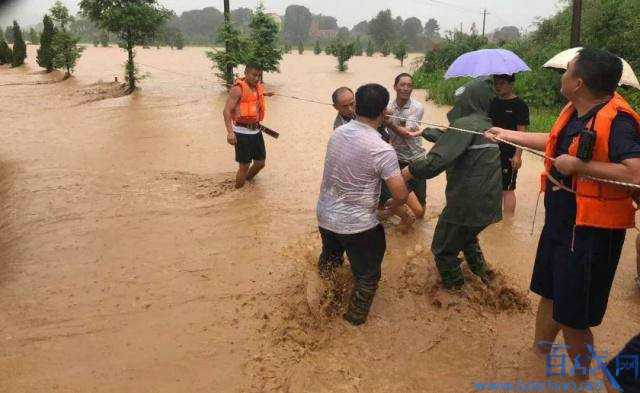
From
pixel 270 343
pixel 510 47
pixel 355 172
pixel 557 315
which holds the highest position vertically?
pixel 510 47

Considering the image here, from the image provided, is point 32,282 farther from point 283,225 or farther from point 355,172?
point 355,172

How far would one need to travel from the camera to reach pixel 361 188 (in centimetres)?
317

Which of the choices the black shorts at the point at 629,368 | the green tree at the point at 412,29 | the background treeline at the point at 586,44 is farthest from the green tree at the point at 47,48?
the green tree at the point at 412,29

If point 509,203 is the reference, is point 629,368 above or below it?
above

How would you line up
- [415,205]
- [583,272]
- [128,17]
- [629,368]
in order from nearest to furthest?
[629,368], [583,272], [415,205], [128,17]

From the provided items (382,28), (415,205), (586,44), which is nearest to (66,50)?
(586,44)

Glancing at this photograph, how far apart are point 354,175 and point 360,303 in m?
0.92

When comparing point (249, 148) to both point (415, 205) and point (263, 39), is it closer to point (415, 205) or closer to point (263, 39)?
point (415, 205)

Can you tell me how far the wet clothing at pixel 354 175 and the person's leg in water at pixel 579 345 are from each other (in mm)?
1267

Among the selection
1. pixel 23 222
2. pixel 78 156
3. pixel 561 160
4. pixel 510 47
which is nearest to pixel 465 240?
pixel 561 160

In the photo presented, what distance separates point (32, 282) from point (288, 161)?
4687mm

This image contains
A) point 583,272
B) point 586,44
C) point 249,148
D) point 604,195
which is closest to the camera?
point 604,195

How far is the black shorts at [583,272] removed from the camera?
245 centimetres

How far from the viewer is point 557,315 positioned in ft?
8.66
